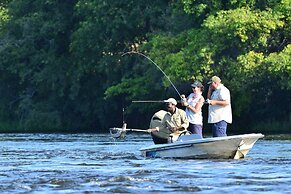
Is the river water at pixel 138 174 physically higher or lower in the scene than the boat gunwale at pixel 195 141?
lower

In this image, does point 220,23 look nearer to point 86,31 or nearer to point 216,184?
point 86,31

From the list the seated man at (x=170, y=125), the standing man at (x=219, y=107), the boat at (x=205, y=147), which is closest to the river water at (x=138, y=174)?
the boat at (x=205, y=147)

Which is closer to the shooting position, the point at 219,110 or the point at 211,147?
the point at 211,147

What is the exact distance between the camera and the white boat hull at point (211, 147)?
21.2 metres

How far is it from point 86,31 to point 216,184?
3793 cm

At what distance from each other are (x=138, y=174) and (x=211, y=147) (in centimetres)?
392

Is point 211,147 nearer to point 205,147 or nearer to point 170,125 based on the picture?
point 205,147

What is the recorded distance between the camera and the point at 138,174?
699 inches

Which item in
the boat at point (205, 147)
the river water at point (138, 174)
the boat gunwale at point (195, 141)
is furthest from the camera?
the boat at point (205, 147)

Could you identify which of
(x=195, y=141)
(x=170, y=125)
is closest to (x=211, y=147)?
(x=195, y=141)

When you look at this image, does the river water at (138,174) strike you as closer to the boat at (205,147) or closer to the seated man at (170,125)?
the boat at (205,147)

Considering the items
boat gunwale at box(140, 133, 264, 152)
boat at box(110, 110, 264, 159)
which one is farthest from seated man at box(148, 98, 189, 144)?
boat gunwale at box(140, 133, 264, 152)

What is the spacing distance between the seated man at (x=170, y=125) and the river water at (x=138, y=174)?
0.75m

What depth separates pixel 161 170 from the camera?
18.6 meters
